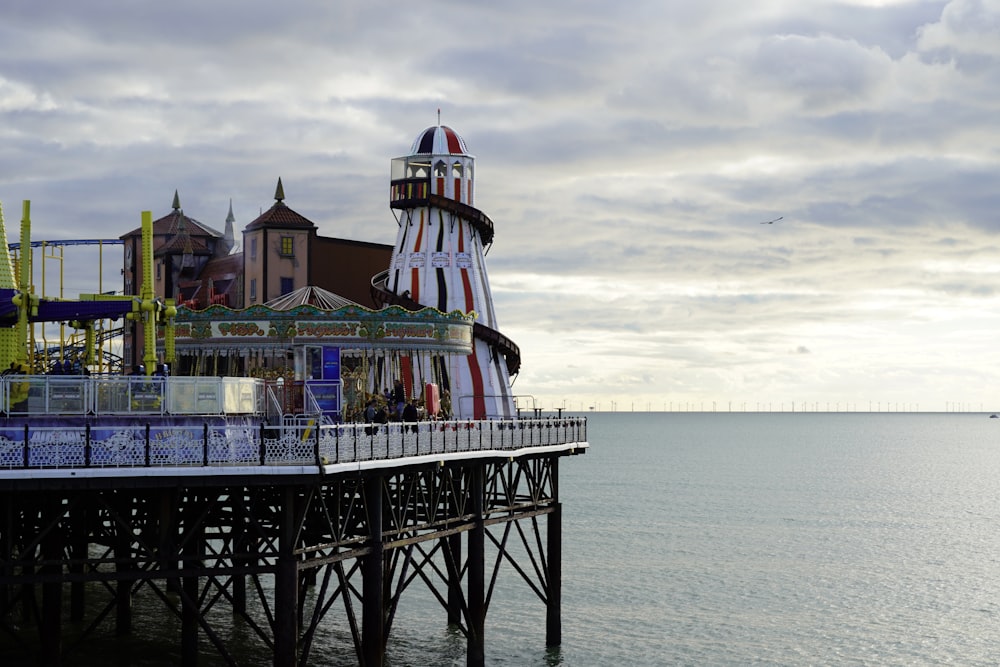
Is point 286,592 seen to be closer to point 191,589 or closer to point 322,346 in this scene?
point 191,589

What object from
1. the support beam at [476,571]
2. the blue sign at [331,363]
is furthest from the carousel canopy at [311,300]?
the support beam at [476,571]

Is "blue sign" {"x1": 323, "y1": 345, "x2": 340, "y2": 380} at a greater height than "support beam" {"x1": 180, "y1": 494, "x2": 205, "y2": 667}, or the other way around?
"blue sign" {"x1": 323, "y1": 345, "x2": 340, "y2": 380}

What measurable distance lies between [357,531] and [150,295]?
845 cm

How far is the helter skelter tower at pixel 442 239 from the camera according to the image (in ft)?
246

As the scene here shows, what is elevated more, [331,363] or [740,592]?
[331,363]

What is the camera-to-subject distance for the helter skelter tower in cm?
7500

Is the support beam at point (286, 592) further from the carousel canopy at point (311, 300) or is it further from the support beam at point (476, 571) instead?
the carousel canopy at point (311, 300)

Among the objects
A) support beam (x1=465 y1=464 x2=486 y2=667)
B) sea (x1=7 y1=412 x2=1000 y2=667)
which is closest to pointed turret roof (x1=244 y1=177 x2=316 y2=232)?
sea (x1=7 y1=412 x2=1000 y2=667)

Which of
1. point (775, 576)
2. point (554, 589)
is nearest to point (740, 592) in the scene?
point (775, 576)

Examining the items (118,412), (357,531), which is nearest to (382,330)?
(357,531)

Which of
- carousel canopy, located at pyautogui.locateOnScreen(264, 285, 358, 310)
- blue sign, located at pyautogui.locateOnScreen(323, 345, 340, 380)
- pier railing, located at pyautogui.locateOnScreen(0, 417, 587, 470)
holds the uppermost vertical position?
carousel canopy, located at pyautogui.locateOnScreen(264, 285, 358, 310)

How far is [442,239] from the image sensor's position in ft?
249

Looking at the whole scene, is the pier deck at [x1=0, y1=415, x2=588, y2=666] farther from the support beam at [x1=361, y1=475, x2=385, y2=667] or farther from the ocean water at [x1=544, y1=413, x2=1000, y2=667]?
the ocean water at [x1=544, y1=413, x2=1000, y2=667]

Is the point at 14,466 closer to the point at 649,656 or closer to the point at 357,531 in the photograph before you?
the point at 357,531
